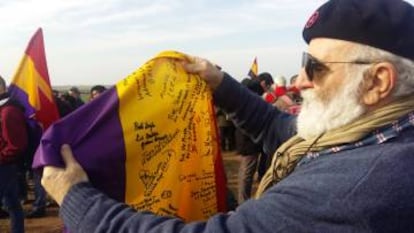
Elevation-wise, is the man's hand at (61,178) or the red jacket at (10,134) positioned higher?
the man's hand at (61,178)

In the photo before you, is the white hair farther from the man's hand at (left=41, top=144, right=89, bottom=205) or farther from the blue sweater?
the man's hand at (left=41, top=144, right=89, bottom=205)

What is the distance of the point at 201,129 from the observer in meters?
2.86

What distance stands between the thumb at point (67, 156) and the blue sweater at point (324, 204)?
171mm

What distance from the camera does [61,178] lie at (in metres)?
2.17

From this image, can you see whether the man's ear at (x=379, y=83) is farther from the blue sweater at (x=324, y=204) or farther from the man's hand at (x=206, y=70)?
the man's hand at (x=206, y=70)

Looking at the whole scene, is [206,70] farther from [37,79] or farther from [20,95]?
[20,95]

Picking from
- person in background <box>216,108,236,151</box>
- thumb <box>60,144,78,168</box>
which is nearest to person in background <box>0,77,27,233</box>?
thumb <box>60,144,78,168</box>

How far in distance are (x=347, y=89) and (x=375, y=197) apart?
450mm

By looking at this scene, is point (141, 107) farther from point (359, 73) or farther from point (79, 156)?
point (359, 73)

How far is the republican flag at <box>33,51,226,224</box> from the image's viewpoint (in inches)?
94.7

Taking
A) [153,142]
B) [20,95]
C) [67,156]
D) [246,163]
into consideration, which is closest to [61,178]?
[67,156]

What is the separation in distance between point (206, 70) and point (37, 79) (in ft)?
6.05

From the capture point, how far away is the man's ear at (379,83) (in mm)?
1999

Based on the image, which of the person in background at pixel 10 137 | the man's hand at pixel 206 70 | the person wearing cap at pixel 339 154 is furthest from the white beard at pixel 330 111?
the person in background at pixel 10 137
